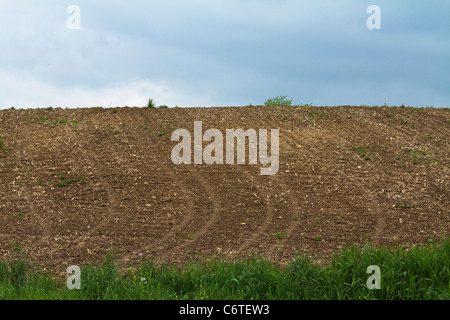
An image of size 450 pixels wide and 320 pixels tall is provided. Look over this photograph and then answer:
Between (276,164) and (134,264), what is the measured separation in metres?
4.83

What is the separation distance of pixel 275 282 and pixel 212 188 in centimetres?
446

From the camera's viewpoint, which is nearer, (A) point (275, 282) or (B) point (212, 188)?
(A) point (275, 282)

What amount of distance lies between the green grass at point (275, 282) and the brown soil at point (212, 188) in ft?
3.91

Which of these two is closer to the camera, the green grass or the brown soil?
the green grass

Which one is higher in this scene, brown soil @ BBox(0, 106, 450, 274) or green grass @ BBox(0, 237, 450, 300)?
brown soil @ BBox(0, 106, 450, 274)

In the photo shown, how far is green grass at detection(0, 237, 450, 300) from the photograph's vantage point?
15.3 feet

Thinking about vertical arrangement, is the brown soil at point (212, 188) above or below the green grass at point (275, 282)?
above

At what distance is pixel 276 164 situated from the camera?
403 inches

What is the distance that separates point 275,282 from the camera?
487 cm

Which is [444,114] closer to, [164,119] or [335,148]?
[335,148]

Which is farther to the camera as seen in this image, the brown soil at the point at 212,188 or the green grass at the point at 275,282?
the brown soil at the point at 212,188

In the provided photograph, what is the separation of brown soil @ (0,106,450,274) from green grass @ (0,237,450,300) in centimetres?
119

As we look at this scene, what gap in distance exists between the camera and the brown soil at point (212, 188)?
23.4 feet
